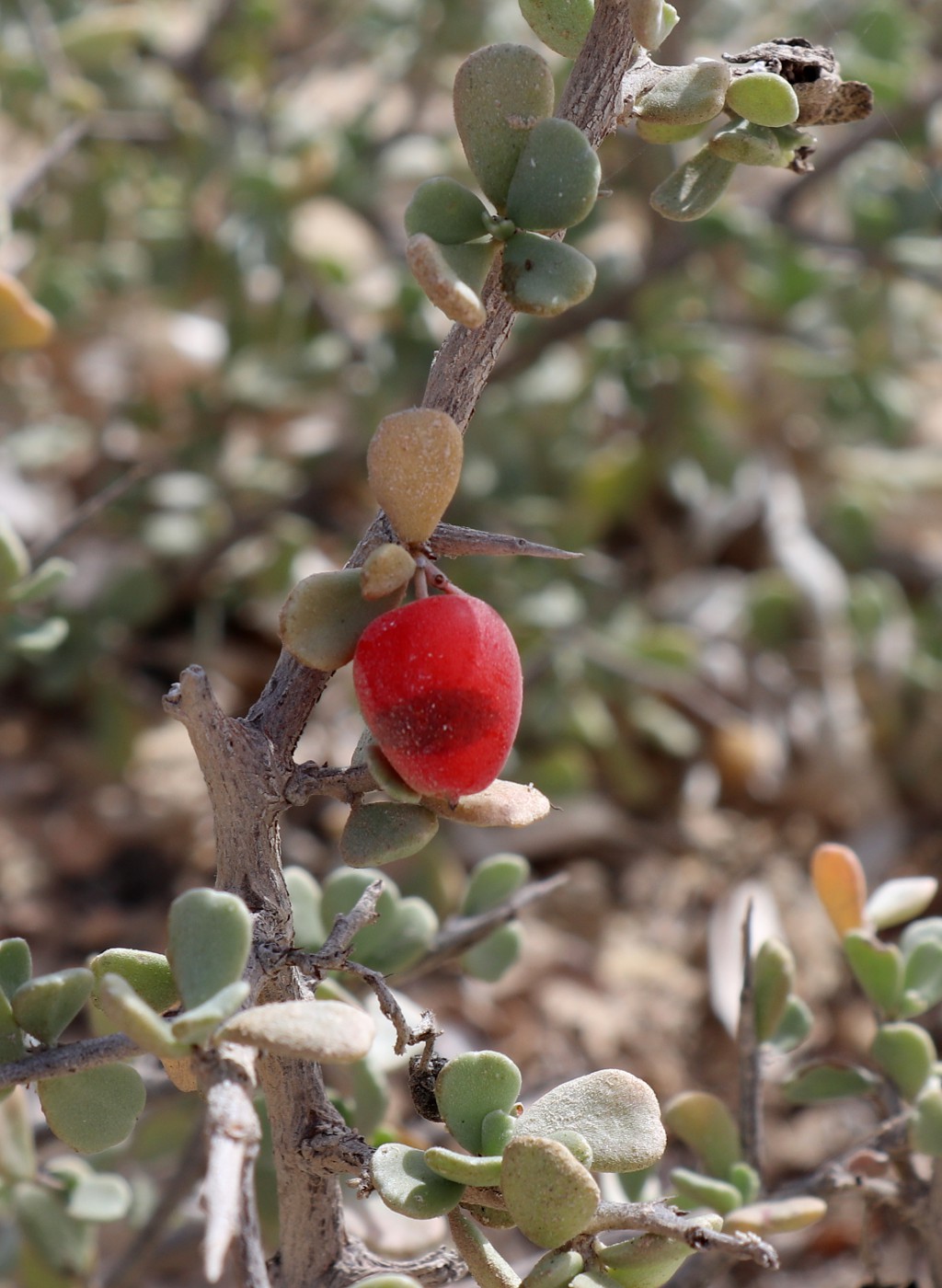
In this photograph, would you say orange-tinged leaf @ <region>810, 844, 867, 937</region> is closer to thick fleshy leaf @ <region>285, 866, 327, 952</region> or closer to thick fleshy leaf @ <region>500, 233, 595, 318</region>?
thick fleshy leaf @ <region>285, 866, 327, 952</region>

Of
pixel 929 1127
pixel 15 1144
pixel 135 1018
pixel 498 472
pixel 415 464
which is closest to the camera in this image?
pixel 135 1018

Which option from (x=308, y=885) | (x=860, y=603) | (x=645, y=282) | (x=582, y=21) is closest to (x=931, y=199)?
(x=645, y=282)

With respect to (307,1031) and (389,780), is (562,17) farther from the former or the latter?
(307,1031)

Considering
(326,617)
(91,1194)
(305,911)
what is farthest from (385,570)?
(91,1194)

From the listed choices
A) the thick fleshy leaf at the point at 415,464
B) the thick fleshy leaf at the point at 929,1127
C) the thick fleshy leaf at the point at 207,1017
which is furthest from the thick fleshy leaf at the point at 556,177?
the thick fleshy leaf at the point at 929,1127

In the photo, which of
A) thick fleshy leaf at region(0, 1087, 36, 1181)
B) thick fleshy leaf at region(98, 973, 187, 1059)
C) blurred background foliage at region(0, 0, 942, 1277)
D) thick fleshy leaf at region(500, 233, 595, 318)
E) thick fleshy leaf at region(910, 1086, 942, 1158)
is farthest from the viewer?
blurred background foliage at region(0, 0, 942, 1277)

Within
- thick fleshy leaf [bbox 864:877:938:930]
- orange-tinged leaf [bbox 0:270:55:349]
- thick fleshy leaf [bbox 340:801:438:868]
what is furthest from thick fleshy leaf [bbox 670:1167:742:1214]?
orange-tinged leaf [bbox 0:270:55:349]

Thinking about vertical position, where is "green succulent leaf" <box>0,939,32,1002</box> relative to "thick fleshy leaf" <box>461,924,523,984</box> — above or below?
above
